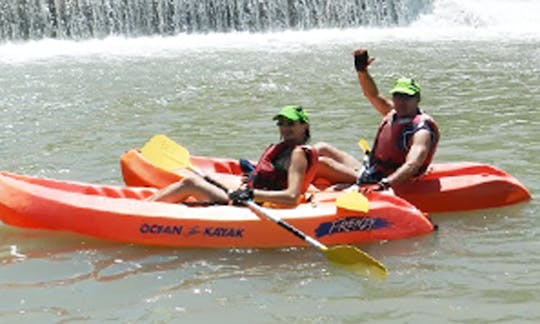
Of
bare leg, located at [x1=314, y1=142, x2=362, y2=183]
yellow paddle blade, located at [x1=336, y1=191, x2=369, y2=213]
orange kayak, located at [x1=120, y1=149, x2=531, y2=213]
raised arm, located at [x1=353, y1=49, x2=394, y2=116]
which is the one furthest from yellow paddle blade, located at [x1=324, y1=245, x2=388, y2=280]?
raised arm, located at [x1=353, y1=49, x2=394, y2=116]

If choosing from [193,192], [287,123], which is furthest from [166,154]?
[287,123]

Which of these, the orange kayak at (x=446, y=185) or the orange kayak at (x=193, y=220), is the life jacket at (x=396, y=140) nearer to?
the orange kayak at (x=446, y=185)

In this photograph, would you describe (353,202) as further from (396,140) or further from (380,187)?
(396,140)

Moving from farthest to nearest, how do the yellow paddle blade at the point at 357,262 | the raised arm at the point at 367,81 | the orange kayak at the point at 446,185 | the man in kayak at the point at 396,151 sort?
1. the raised arm at the point at 367,81
2. the orange kayak at the point at 446,185
3. the man in kayak at the point at 396,151
4. the yellow paddle blade at the point at 357,262

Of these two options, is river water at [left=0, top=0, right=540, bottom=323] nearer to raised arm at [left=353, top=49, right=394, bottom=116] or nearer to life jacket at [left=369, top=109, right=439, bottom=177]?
life jacket at [left=369, top=109, right=439, bottom=177]

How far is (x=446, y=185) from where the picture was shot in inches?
239

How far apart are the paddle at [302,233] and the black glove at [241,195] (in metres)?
0.04

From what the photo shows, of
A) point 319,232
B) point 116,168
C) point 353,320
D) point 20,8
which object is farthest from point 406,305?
point 20,8

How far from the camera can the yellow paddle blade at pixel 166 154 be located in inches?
232

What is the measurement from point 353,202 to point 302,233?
14.1 inches

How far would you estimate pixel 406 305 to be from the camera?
4.35 metres

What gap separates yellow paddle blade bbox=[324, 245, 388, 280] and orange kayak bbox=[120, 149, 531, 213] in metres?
1.09

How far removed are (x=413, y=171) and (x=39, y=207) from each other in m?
2.35

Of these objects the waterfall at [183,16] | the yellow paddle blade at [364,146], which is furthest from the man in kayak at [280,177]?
A: the waterfall at [183,16]
